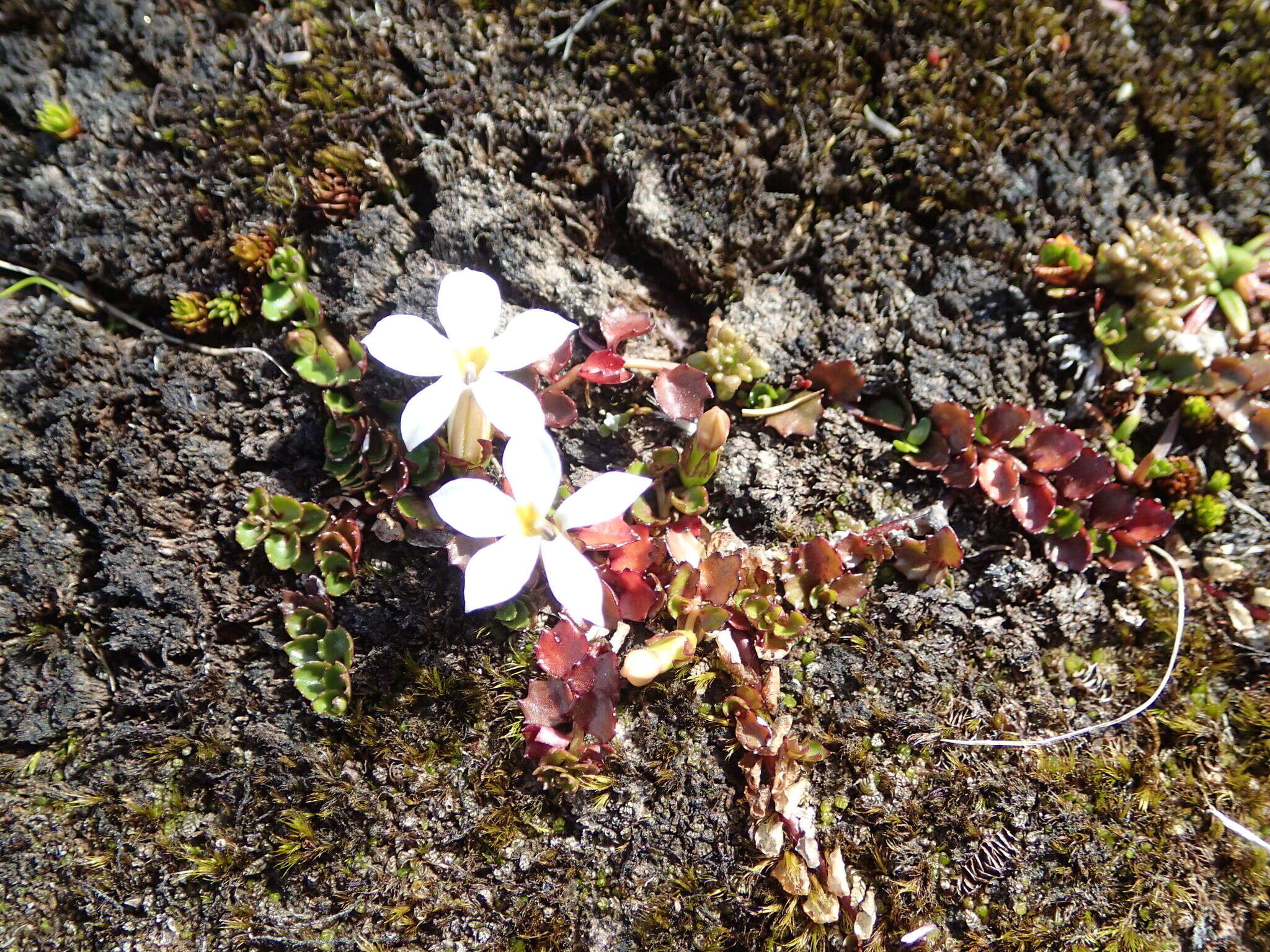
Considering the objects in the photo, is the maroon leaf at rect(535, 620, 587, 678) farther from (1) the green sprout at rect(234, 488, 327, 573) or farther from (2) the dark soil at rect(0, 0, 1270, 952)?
(1) the green sprout at rect(234, 488, 327, 573)

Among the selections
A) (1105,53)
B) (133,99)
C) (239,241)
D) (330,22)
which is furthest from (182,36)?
(1105,53)

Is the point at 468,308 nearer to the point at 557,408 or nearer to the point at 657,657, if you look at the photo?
the point at 557,408

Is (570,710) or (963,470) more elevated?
(963,470)

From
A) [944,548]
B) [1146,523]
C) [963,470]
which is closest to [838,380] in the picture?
[963,470]

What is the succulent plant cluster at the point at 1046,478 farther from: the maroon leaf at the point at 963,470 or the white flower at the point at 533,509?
the white flower at the point at 533,509

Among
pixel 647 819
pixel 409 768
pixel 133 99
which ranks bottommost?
→ pixel 409 768

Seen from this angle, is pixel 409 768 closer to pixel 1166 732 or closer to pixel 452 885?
pixel 452 885
